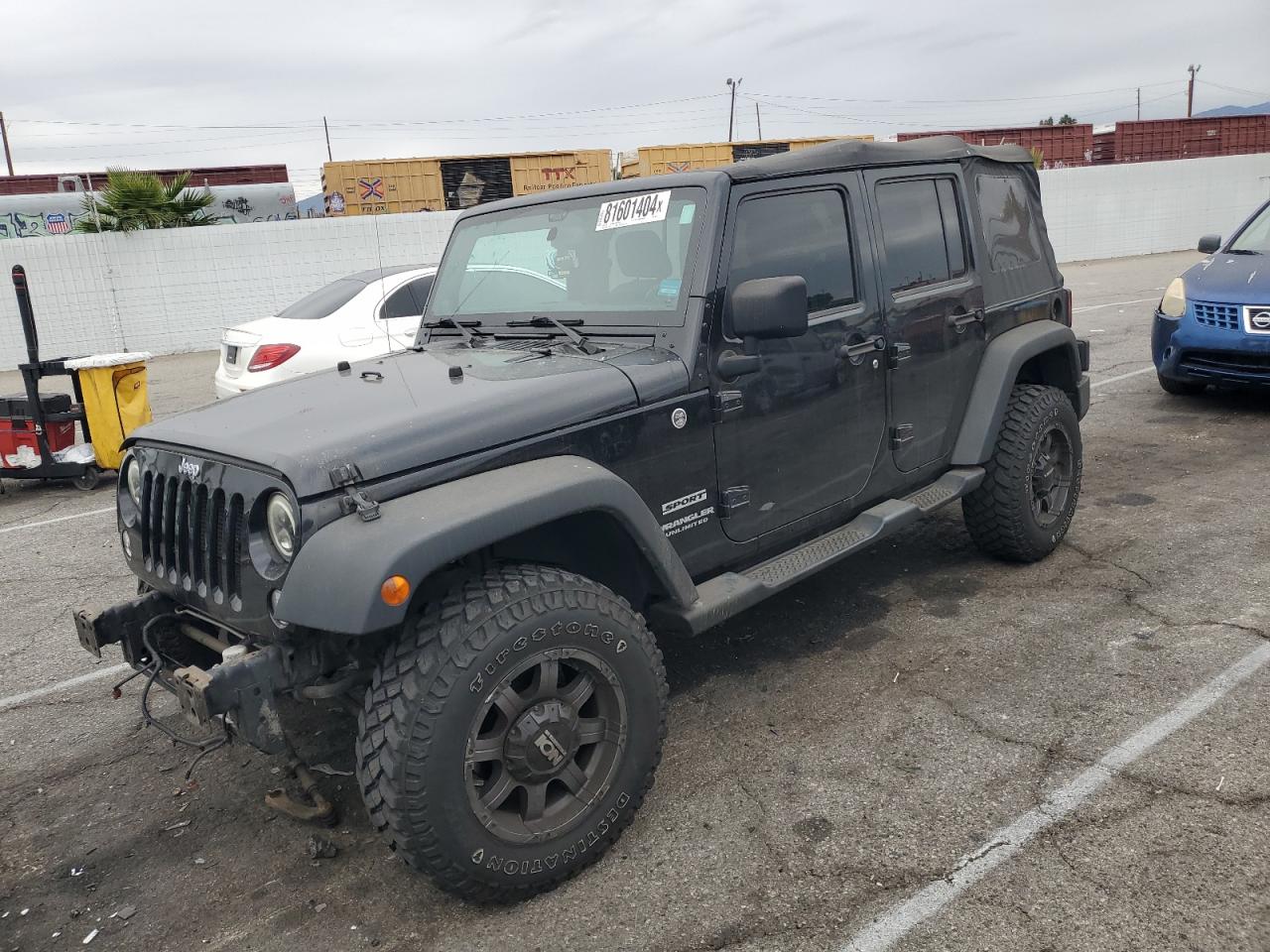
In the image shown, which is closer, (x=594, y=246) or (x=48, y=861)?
(x=48, y=861)

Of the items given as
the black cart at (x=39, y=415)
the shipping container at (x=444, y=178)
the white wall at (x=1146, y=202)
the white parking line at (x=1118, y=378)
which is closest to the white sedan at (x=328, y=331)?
the black cart at (x=39, y=415)

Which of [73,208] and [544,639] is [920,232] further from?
[73,208]

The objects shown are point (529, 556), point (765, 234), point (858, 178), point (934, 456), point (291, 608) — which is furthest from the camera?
point (934, 456)

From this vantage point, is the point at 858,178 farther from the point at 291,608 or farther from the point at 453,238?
the point at 291,608

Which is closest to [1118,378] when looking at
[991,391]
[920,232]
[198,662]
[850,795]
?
[991,391]

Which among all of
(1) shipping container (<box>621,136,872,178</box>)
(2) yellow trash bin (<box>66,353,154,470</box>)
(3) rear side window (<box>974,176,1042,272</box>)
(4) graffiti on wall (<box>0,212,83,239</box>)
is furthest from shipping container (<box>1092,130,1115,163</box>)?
(2) yellow trash bin (<box>66,353,154,470</box>)

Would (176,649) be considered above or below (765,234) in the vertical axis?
below

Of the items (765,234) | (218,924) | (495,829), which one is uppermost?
(765,234)

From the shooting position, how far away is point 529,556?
3.04 m

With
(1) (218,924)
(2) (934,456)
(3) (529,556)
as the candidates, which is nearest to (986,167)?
(2) (934,456)

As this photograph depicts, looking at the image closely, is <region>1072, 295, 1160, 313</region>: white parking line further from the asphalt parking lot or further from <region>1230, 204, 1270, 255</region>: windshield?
the asphalt parking lot

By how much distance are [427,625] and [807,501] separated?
1.69 m

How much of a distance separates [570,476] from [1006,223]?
3.21 meters

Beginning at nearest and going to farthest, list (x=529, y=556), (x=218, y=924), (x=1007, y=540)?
(x=218, y=924), (x=529, y=556), (x=1007, y=540)
